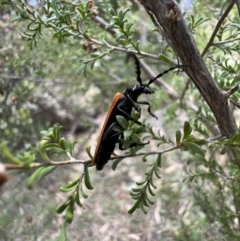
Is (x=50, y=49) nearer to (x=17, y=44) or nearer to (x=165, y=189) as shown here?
(x=17, y=44)

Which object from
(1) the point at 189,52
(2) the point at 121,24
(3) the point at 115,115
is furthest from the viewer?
(3) the point at 115,115

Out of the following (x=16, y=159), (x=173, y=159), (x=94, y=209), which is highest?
(x=16, y=159)

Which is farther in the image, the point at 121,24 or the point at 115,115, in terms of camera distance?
the point at 115,115

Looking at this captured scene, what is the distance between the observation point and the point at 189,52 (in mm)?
738

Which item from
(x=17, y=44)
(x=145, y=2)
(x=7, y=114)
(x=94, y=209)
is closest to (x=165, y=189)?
(x=94, y=209)

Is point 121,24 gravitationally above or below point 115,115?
above

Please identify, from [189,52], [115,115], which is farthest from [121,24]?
[115,115]

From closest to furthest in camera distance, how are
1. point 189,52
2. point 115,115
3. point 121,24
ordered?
point 189,52 < point 121,24 < point 115,115

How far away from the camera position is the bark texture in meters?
0.68

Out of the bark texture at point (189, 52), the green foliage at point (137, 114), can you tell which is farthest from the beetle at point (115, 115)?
the bark texture at point (189, 52)

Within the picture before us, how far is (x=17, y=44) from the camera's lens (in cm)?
161

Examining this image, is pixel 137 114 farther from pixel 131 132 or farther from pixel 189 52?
pixel 189 52

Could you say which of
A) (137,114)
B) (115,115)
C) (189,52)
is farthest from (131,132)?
(115,115)

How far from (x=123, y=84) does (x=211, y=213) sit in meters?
1.38
